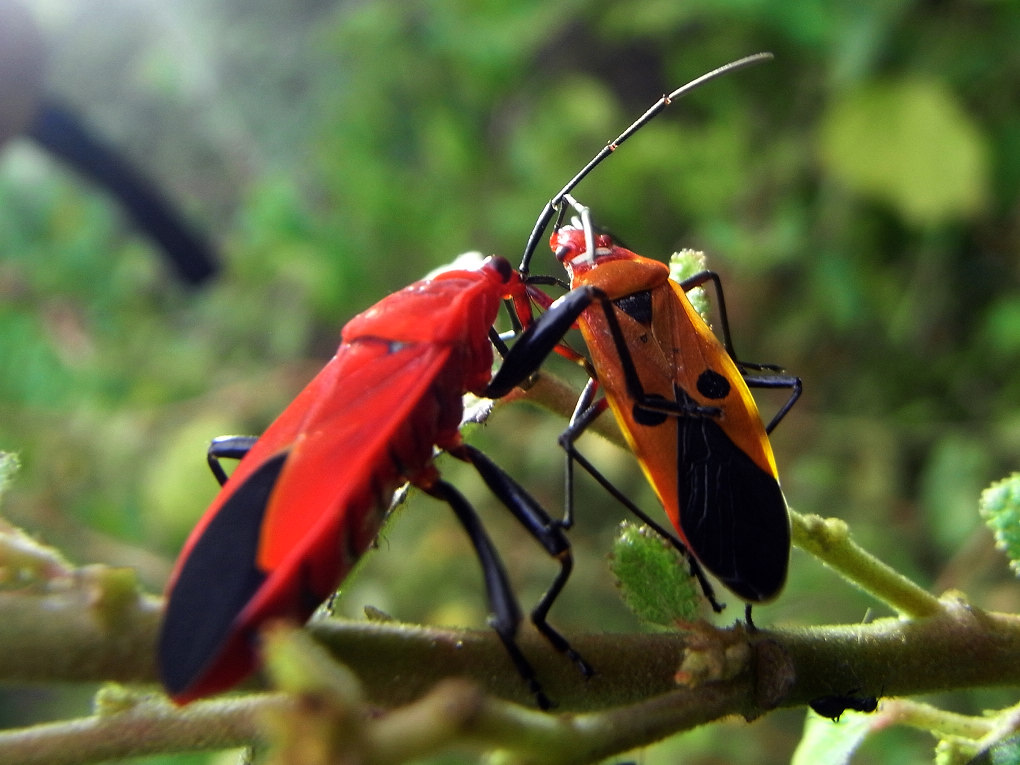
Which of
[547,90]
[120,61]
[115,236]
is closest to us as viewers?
[547,90]

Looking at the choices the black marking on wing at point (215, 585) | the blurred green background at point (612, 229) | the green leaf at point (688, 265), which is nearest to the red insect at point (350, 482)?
the black marking on wing at point (215, 585)

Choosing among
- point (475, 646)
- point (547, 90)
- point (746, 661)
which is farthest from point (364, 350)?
point (547, 90)

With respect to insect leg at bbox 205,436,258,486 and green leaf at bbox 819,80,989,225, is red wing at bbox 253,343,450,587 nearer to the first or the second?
insect leg at bbox 205,436,258,486

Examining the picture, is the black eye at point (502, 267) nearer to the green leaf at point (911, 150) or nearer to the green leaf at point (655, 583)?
the green leaf at point (655, 583)

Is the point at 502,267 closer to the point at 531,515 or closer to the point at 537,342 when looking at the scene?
the point at 537,342

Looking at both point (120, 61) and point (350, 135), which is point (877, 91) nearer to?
point (350, 135)

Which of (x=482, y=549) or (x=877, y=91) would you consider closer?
(x=482, y=549)

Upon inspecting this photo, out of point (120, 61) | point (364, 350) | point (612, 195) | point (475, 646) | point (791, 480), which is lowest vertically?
point (791, 480)
